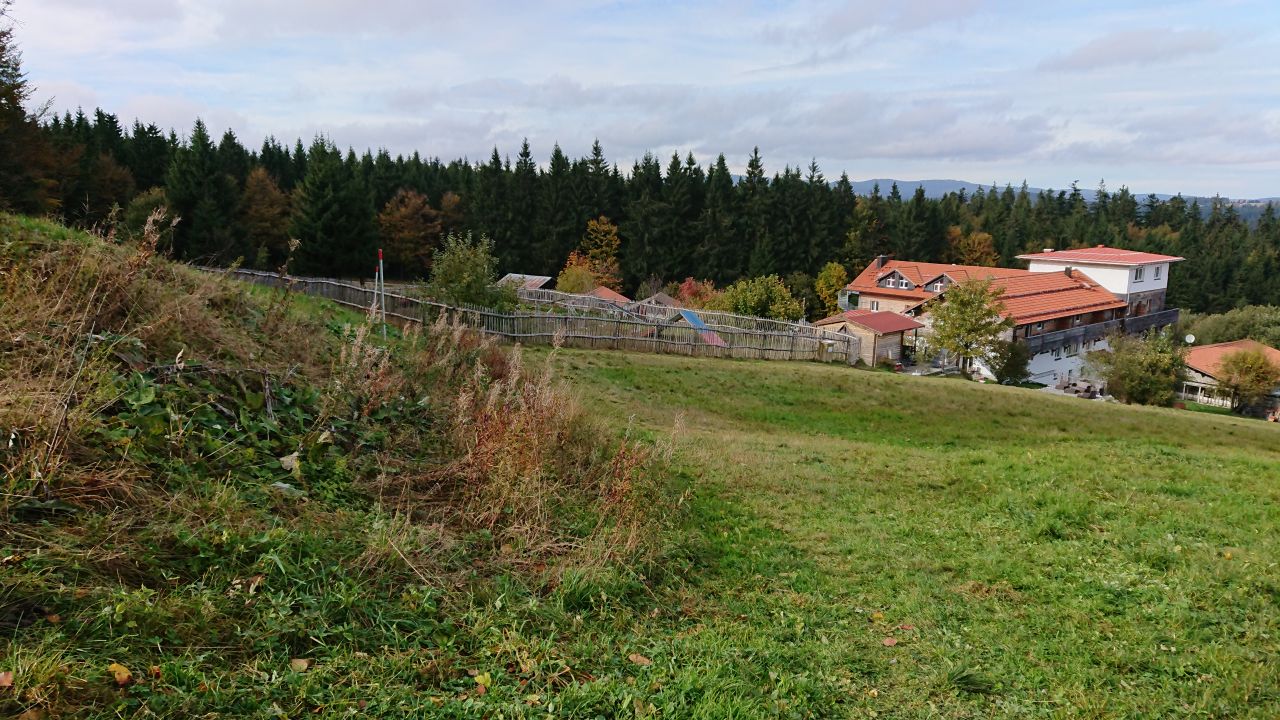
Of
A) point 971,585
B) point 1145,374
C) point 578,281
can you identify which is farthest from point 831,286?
point 971,585

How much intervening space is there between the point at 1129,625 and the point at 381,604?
199 inches

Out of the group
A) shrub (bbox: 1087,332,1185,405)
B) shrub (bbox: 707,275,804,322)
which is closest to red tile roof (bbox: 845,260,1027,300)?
shrub (bbox: 707,275,804,322)

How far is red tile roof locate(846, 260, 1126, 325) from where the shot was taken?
42.4 m

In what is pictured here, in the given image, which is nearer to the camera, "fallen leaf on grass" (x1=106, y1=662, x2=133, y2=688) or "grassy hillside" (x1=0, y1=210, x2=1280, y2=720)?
"fallen leaf on grass" (x1=106, y1=662, x2=133, y2=688)

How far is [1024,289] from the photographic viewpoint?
45.2m

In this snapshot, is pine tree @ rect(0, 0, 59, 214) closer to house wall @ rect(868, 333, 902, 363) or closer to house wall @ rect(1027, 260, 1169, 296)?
house wall @ rect(868, 333, 902, 363)

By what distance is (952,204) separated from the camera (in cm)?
8238

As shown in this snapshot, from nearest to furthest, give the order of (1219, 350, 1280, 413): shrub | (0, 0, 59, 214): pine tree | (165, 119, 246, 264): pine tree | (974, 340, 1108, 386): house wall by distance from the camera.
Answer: (0, 0, 59, 214): pine tree
(1219, 350, 1280, 413): shrub
(165, 119, 246, 264): pine tree
(974, 340, 1108, 386): house wall

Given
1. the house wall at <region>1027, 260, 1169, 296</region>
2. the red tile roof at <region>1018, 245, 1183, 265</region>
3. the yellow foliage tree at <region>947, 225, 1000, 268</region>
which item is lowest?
the house wall at <region>1027, 260, 1169, 296</region>

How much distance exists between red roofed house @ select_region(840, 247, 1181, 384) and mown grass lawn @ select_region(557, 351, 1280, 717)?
102 ft

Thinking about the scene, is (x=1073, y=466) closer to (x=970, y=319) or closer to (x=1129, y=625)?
(x=1129, y=625)

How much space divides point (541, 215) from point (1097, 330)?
40800 millimetres

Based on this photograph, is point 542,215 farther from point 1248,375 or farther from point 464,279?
point 1248,375

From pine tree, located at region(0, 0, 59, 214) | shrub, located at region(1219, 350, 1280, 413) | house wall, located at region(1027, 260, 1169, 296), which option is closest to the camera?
pine tree, located at region(0, 0, 59, 214)
